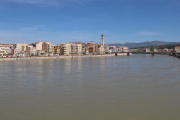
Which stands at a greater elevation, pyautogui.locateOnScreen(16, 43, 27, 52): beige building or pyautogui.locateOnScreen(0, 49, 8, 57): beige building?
pyautogui.locateOnScreen(16, 43, 27, 52): beige building

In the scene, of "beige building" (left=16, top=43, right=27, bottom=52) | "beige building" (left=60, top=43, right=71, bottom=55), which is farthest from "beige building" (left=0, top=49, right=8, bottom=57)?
"beige building" (left=60, top=43, right=71, bottom=55)

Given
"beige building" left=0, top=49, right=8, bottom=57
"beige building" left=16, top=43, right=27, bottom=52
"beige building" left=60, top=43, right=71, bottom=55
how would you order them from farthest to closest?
"beige building" left=60, top=43, right=71, bottom=55, "beige building" left=16, top=43, right=27, bottom=52, "beige building" left=0, top=49, right=8, bottom=57

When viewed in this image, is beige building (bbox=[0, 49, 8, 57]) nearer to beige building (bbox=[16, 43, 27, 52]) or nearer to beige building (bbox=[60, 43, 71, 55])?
beige building (bbox=[16, 43, 27, 52])

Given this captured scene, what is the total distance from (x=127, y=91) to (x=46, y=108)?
485 centimetres

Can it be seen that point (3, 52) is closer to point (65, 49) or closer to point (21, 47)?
point (21, 47)

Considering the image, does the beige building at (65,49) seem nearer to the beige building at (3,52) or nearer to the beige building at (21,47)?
the beige building at (21,47)

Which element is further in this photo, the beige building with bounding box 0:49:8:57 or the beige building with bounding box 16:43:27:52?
the beige building with bounding box 16:43:27:52

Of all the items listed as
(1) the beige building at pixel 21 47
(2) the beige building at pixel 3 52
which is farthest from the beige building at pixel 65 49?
(2) the beige building at pixel 3 52

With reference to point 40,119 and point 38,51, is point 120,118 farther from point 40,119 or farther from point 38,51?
point 38,51

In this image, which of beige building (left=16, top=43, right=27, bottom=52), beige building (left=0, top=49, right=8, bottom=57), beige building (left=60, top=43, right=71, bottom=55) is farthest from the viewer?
beige building (left=60, top=43, right=71, bottom=55)

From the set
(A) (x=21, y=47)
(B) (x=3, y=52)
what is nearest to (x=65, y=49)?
(A) (x=21, y=47)

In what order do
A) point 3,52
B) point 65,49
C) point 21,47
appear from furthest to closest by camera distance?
point 65,49 → point 21,47 → point 3,52

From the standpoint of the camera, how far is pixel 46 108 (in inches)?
318

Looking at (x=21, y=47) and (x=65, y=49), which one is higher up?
(x=21, y=47)
